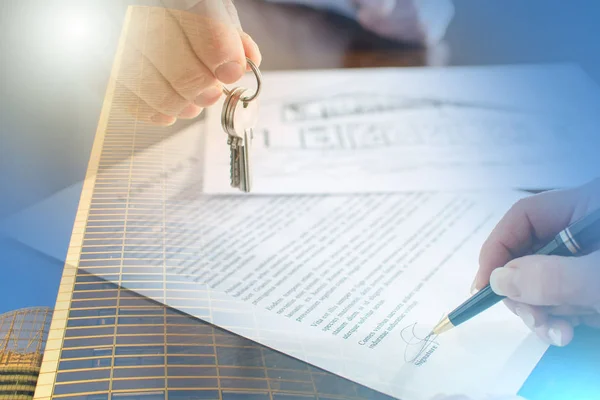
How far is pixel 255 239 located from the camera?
450 millimetres

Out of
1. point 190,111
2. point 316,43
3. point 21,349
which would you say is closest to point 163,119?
point 190,111

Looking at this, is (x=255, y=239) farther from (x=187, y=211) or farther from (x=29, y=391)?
(x=29, y=391)

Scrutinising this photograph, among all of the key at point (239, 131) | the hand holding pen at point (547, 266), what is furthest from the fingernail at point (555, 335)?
the key at point (239, 131)

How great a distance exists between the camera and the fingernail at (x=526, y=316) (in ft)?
1.17

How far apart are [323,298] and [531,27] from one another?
23 centimetres

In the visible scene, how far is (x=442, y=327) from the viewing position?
36 centimetres

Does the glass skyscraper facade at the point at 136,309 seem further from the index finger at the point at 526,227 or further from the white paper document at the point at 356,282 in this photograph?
the index finger at the point at 526,227

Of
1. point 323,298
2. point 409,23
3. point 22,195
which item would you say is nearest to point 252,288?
point 323,298

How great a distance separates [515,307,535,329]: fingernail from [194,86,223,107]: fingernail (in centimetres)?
21

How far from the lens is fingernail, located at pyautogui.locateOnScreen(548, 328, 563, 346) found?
0.36 meters

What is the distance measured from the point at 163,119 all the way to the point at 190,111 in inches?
0.8

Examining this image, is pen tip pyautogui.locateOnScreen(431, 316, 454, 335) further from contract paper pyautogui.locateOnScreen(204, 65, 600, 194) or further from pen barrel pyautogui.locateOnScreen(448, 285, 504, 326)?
contract paper pyautogui.locateOnScreen(204, 65, 600, 194)

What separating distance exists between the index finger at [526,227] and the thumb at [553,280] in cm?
1
